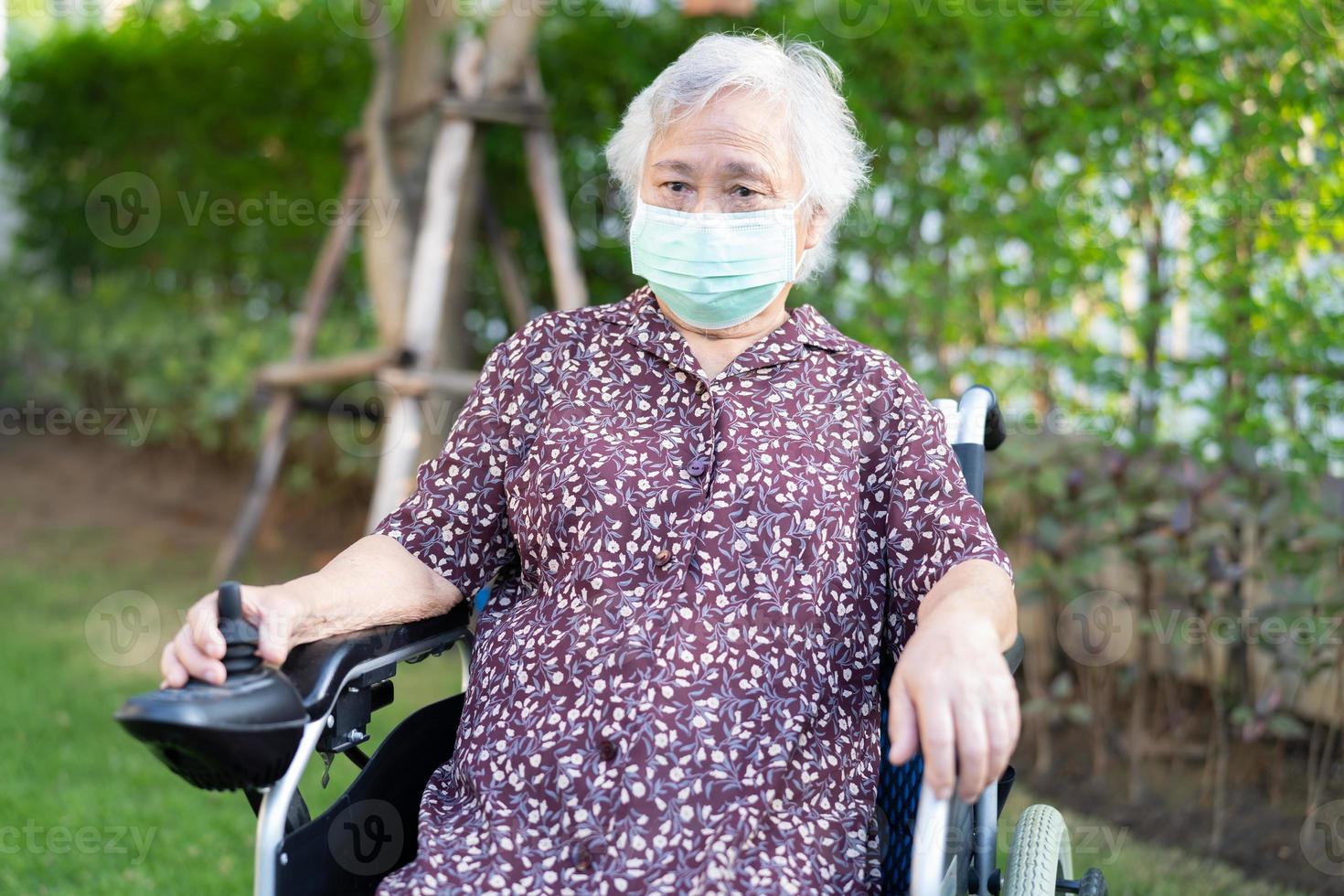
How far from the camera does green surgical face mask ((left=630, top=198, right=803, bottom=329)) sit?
6.86ft

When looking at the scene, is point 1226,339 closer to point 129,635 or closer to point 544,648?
point 544,648

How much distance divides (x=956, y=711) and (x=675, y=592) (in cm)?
52

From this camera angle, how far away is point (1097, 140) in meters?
3.69

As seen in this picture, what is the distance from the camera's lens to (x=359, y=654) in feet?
6.15

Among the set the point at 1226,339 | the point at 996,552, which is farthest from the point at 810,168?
the point at 1226,339

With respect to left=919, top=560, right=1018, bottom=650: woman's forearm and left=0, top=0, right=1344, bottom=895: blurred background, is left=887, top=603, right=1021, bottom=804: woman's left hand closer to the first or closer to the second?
left=919, top=560, right=1018, bottom=650: woman's forearm

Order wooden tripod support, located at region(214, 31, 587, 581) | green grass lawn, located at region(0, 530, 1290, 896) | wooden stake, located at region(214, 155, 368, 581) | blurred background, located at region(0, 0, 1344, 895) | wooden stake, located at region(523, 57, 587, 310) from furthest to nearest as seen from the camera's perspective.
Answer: wooden stake, located at region(214, 155, 368, 581)
wooden stake, located at region(523, 57, 587, 310)
wooden tripod support, located at region(214, 31, 587, 581)
blurred background, located at region(0, 0, 1344, 895)
green grass lawn, located at region(0, 530, 1290, 896)

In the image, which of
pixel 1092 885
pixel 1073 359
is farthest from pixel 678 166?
pixel 1073 359

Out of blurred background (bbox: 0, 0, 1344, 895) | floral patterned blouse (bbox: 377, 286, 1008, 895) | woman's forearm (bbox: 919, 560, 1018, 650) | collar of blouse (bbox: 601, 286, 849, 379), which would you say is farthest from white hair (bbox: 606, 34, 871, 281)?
blurred background (bbox: 0, 0, 1344, 895)

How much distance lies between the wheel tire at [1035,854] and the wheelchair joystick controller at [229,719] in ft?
3.42

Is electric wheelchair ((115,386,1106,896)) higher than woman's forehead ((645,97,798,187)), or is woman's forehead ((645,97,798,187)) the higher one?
woman's forehead ((645,97,798,187))

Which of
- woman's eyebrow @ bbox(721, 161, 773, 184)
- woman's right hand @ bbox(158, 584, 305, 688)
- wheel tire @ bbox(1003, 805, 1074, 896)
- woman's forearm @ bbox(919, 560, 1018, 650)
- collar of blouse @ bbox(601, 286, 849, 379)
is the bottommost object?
wheel tire @ bbox(1003, 805, 1074, 896)

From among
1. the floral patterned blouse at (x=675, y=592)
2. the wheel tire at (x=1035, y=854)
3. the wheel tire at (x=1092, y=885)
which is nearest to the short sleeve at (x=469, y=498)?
Answer: the floral patterned blouse at (x=675, y=592)

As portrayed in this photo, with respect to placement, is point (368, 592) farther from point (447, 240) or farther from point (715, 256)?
point (447, 240)
